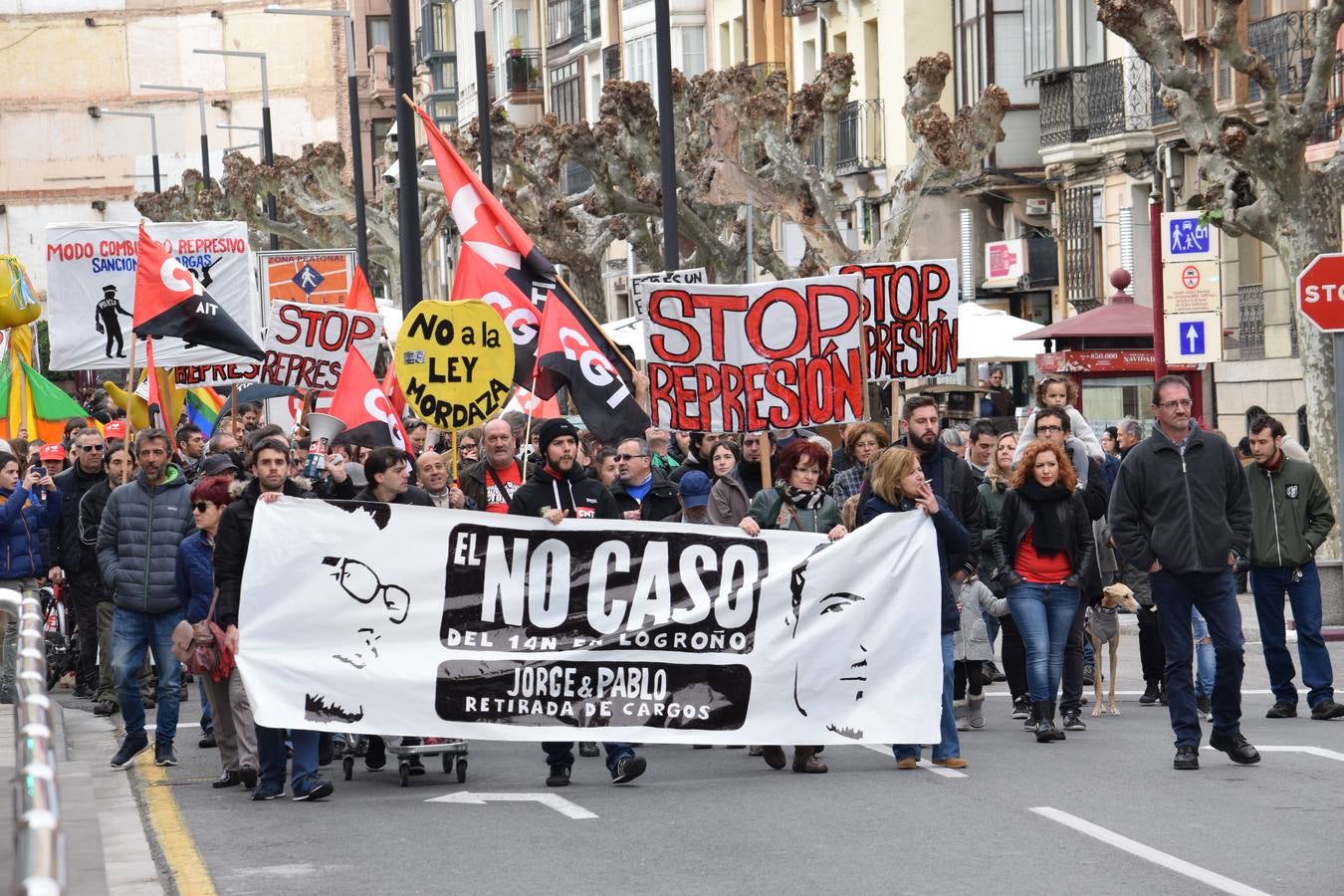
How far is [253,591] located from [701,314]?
13.8 ft

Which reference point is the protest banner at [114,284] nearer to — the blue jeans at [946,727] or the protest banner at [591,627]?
the protest banner at [591,627]

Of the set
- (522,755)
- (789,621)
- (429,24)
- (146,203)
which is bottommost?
(522,755)

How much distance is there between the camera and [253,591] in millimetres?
10836

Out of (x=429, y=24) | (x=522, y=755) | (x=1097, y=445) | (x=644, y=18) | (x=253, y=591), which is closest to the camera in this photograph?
(x=253, y=591)

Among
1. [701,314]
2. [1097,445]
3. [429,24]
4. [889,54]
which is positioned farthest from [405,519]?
[429,24]

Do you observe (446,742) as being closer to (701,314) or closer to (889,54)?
(701,314)

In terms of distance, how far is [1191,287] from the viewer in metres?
20.2

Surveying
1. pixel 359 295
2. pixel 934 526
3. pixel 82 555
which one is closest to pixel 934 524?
pixel 934 526

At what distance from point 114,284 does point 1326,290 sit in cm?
1267

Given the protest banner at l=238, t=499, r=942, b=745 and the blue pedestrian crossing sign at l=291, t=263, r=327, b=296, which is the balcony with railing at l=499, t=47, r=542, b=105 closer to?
the blue pedestrian crossing sign at l=291, t=263, r=327, b=296

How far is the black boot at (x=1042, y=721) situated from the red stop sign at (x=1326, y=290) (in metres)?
5.79

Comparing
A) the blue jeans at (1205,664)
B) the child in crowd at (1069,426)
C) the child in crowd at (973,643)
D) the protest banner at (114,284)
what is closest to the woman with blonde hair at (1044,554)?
the child in crowd at (973,643)

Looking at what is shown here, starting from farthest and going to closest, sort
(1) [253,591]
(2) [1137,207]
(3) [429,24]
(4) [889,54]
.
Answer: (3) [429,24] < (4) [889,54] < (2) [1137,207] < (1) [253,591]

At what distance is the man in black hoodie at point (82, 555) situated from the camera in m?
15.4
